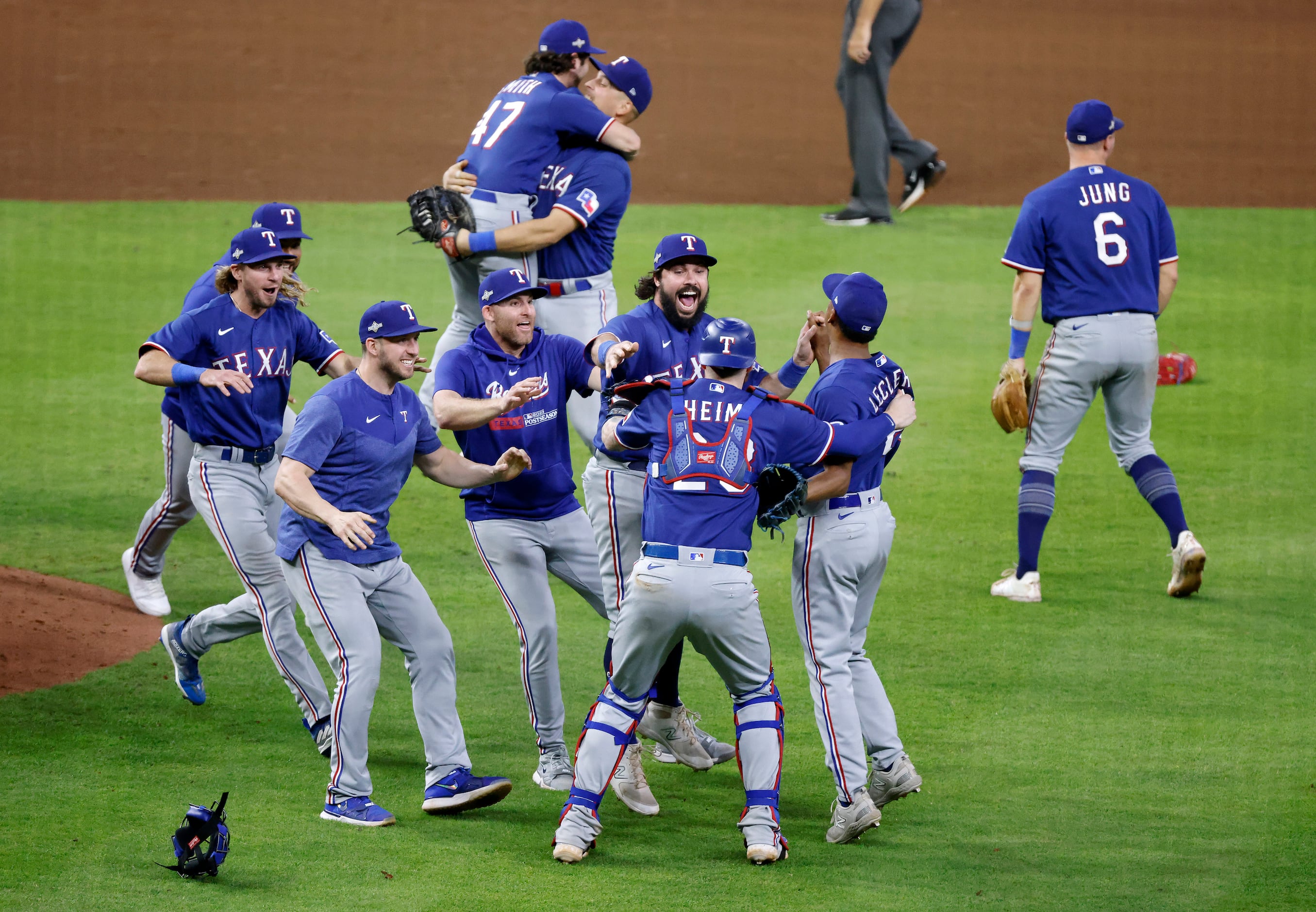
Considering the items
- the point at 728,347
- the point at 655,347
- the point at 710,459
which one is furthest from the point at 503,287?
the point at 710,459

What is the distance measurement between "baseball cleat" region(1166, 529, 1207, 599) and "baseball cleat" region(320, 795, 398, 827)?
4196mm

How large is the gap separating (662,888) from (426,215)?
146 inches

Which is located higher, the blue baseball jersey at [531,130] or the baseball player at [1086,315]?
the blue baseball jersey at [531,130]

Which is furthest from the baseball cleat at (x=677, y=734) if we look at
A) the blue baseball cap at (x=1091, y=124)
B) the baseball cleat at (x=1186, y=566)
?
the blue baseball cap at (x=1091, y=124)

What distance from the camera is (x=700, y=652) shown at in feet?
16.8

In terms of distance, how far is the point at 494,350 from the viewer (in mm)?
5855

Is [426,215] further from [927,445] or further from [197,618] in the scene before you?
[927,445]

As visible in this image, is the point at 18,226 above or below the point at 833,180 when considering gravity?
below

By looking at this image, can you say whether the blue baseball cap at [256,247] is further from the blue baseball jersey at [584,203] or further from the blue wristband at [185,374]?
the blue baseball jersey at [584,203]

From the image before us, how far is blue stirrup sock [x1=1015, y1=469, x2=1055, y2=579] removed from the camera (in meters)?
7.81

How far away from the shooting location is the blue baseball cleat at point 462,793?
543cm

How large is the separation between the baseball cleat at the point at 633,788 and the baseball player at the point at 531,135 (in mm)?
2649

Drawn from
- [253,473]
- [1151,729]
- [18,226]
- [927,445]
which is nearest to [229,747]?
[253,473]

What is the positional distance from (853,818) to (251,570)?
98.5 inches
